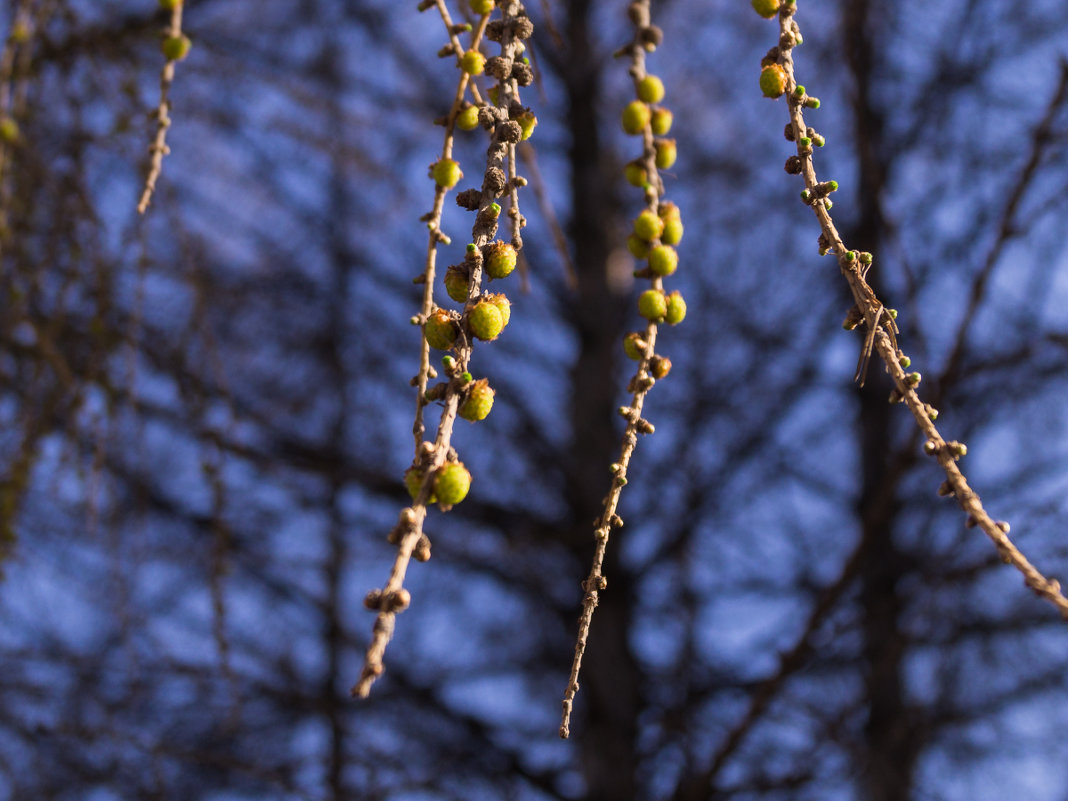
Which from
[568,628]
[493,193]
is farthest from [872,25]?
[493,193]

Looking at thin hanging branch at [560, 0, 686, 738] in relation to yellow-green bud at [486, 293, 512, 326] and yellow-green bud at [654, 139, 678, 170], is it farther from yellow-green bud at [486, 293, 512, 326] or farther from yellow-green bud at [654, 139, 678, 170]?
yellow-green bud at [486, 293, 512, 326]

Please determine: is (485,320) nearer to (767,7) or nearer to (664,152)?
(664,152)

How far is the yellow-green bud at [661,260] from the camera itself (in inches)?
44.4

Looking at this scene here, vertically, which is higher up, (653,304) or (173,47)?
(173,47)

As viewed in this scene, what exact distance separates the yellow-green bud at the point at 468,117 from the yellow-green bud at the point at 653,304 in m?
0.40

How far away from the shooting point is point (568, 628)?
4.61 metres

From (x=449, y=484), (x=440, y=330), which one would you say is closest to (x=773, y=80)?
(x=440, y=330)

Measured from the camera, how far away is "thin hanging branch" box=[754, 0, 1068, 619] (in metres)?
0.89

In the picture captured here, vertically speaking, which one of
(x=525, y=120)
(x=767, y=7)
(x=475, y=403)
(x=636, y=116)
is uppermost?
(x=767, y=7)

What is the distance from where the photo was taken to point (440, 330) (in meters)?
1.17

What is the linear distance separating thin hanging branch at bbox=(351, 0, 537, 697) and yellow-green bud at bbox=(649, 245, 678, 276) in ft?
0.56

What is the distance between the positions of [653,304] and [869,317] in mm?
258

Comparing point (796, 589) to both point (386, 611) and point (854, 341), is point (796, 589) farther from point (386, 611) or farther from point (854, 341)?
point (386, 611)

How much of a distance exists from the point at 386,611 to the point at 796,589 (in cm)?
425
